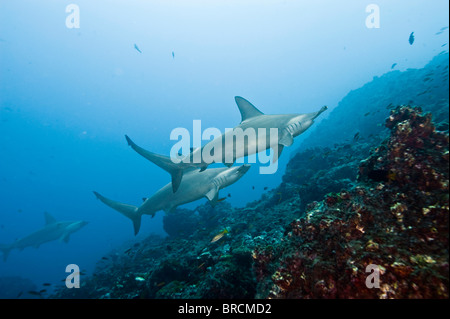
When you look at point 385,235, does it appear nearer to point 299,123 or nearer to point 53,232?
point 299,123

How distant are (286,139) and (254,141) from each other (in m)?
1.05

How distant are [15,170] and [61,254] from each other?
96.4m

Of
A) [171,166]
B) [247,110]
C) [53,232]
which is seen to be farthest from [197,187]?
[53,232]

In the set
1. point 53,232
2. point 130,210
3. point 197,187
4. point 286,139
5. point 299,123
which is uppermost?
point 299,123

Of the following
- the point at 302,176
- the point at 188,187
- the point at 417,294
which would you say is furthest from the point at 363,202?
the point at 302,176

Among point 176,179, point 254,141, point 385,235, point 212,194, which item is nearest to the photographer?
point 385,235

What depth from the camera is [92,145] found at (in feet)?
483

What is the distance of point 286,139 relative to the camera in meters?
6.41

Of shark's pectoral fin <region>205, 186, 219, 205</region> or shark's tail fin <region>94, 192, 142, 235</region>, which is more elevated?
shark's pectoral fin <region>205, 186, 219, 205</region>

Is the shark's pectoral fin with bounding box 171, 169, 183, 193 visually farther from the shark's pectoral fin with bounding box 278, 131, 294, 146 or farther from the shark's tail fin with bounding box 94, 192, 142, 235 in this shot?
the shark's pectoral fin with bounding box 278, 131, 294, 146

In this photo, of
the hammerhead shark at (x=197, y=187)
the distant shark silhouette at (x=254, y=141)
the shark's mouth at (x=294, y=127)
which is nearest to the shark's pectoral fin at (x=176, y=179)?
the distant shark silhouette at (x=254, y=141)

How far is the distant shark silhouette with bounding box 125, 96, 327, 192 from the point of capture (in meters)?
6.48

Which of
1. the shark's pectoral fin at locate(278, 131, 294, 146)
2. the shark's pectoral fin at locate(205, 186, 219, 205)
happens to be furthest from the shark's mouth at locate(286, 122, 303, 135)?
the shark's pectoral fin at locate(205, 186, 219, 205)
